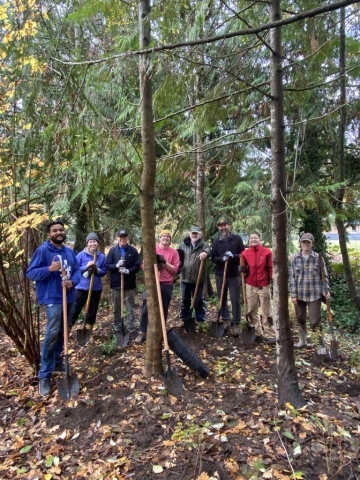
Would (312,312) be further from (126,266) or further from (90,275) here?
(90,275)

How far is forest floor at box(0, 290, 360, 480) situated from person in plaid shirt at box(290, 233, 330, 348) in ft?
3.01

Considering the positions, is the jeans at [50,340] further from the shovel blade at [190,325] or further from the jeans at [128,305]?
the shovel blade at [190,325]

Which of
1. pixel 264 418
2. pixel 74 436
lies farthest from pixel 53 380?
pixel 264 418

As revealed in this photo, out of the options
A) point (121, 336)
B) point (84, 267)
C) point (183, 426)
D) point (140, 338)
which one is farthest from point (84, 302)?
point (183, 426)

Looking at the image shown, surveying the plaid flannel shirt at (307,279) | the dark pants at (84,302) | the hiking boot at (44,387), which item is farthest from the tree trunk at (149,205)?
the plaid flannel shirt at (307,279)

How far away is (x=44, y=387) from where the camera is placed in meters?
4.32

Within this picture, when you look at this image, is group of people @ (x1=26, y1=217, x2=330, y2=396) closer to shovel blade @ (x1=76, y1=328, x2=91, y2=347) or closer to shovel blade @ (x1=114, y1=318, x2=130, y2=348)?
shovel blade @ (x1=114, y1=318, x2=130, y2=348)

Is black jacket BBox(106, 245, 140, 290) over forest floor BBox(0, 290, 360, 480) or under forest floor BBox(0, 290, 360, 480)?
over

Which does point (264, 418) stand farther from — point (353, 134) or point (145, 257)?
point (353, 134)

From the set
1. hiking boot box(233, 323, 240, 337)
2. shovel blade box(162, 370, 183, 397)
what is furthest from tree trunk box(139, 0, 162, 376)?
hiking boot box(233, 323, 240, 337)

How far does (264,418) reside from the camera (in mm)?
3605

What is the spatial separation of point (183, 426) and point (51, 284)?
97.3 inches

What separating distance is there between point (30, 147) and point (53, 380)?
316 cm

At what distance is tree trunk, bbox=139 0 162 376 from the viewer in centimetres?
404
